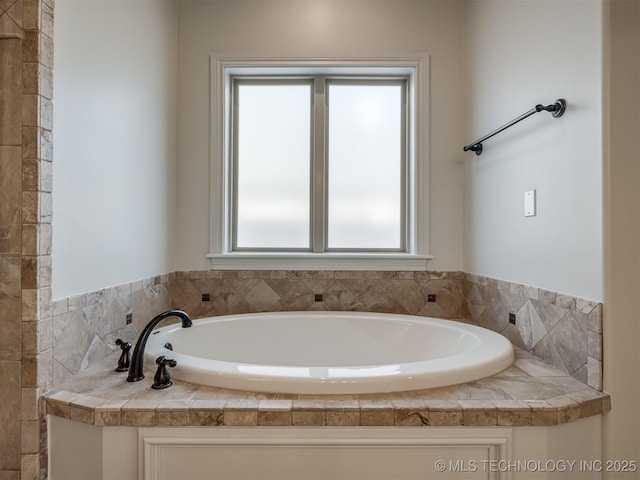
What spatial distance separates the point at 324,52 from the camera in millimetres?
2225

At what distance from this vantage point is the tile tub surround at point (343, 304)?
124 cm

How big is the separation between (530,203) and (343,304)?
1.15m

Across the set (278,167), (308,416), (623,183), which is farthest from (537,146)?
(278,167)

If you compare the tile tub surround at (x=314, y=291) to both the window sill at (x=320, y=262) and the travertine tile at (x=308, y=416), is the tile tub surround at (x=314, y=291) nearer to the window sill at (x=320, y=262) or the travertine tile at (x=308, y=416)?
the window sill at (x=320, y=262)

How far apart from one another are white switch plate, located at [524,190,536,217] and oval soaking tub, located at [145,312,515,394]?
1.77 ft

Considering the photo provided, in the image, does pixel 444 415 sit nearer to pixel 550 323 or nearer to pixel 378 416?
pixel 378 416

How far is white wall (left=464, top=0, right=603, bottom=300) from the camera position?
120cm

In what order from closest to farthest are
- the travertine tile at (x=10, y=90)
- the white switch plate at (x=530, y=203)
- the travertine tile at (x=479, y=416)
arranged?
the travertine tile at (x=479, y=416)
the travertine tile at (x=10, y=90)
the white switch plate at (x=530, y=203)

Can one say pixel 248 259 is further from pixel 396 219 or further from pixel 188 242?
pixel 396 219

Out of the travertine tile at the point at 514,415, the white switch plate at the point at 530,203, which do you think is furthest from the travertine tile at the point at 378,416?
the white switch plate at the point at 530,203

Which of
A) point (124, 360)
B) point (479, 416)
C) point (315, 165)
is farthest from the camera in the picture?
point (315, 165)

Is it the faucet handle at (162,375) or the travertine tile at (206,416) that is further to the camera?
the faucet handle at (162,375)

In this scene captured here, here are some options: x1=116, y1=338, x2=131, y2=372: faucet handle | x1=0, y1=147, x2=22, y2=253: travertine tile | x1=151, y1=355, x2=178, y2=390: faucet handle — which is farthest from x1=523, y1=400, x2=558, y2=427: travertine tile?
x1=0, y1=147, x2=22, y2=253: travertine tile

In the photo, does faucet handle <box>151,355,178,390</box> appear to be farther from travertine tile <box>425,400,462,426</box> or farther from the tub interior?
travertine tile <box>425,400,462,426</box>
